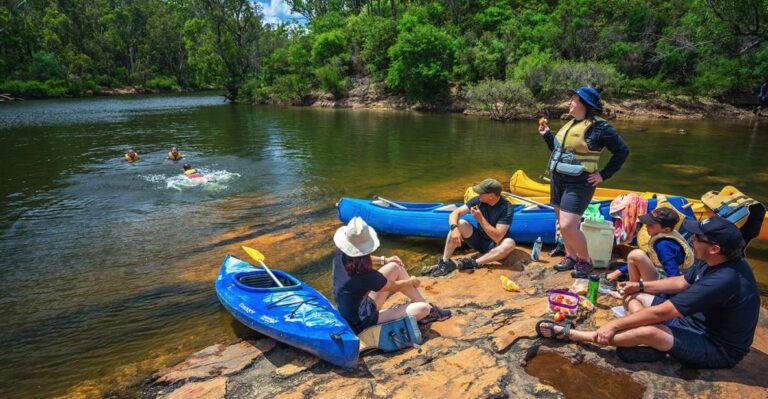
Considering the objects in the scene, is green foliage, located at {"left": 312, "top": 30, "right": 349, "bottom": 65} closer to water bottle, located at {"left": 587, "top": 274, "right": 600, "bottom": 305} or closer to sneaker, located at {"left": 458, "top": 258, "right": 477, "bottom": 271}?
sneaker, located at {"left": 458, "top": 258, "right": 477, "bottom": 271}

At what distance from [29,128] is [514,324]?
27282 millimetres

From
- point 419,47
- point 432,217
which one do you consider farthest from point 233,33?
point 432,217

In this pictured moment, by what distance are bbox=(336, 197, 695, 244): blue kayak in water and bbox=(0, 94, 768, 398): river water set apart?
32 cm

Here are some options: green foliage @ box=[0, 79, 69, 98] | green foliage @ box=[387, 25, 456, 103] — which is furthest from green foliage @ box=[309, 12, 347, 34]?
green foliage @ box=[0, 79, 69, 98]

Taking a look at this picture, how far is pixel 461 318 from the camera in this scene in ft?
14.8

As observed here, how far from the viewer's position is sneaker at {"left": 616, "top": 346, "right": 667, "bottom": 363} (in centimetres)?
346

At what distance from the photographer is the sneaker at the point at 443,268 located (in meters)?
5.80

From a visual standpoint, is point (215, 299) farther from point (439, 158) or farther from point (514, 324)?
point (439, 158)

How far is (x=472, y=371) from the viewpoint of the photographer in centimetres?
359

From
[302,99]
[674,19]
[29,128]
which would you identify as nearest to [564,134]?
[29,128]

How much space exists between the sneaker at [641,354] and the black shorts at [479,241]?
2.60 meters

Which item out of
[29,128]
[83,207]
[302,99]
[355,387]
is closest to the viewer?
[355,387]

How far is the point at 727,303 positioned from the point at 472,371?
1852 millimetres

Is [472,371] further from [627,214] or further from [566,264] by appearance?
[627,214]
